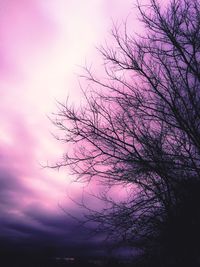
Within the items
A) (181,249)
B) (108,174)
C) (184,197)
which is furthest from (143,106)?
(181,249)

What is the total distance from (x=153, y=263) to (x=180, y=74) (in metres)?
5.34

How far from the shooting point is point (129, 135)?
7129mm

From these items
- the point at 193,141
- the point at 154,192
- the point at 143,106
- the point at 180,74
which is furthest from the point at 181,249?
the point at 180,74

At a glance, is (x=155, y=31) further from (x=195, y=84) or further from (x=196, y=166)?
(x=196, y=166)

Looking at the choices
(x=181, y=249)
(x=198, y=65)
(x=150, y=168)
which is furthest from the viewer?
(x=181, y=249)

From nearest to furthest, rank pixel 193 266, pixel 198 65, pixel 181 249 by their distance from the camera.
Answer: pixel 198 65 < pixel 181 249 < pixel 193 266

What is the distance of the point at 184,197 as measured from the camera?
22.9ft

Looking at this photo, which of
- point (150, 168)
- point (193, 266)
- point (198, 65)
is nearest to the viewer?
point (150, 168)

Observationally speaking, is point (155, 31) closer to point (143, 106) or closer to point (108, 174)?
point (143, 106)

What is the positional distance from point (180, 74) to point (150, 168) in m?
2.36

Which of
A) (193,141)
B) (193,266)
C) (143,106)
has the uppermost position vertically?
(143,106)

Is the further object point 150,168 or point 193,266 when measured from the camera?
point 193,266

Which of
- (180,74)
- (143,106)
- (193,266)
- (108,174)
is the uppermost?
(180,74)

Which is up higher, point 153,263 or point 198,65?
point 198,65
